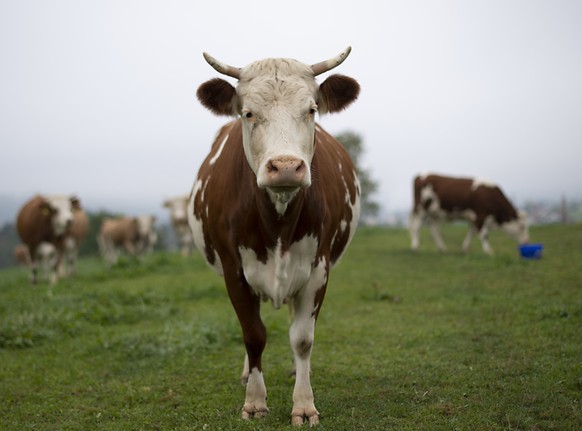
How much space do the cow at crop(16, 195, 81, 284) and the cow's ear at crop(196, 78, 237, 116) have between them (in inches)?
412

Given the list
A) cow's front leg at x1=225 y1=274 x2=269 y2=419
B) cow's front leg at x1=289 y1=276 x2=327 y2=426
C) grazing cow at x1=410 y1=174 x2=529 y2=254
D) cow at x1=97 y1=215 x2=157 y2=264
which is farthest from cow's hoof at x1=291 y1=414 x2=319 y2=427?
cow at x1=97 y1=215 x2=157 y2=264

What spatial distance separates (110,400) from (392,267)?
903cm

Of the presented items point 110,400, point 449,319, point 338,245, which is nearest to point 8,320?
point 110,400

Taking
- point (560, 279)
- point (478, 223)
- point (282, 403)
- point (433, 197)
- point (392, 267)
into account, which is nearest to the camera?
point (282, 403)

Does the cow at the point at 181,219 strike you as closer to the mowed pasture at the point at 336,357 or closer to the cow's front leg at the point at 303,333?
the mowed pasture at the point at 336,357

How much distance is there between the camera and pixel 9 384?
5.46 m

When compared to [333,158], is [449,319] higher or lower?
lower

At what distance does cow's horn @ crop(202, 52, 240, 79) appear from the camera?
3885 mm

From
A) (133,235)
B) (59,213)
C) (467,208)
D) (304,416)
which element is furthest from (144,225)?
(304,416)

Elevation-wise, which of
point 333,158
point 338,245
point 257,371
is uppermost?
point 333,158

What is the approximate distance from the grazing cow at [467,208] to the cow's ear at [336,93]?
12.1m

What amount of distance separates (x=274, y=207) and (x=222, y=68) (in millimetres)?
1046

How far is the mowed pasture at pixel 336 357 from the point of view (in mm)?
4191

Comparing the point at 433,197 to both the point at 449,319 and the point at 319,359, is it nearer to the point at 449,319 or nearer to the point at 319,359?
the point at 449,319
